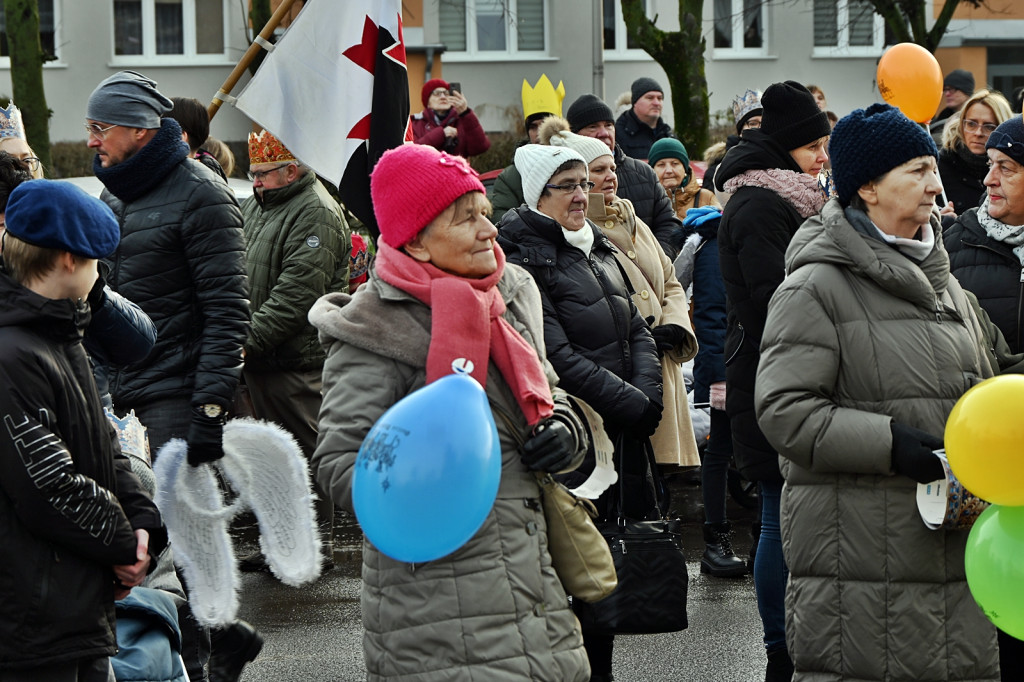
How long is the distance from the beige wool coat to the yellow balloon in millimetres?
2316

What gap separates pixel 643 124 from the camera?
11.9 meters

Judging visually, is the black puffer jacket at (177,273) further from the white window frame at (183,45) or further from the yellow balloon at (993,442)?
the white window frame at (183,45)

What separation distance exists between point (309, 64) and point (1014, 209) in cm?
322

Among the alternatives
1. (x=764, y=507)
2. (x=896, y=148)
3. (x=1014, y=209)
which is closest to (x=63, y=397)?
(x=896, y=148)

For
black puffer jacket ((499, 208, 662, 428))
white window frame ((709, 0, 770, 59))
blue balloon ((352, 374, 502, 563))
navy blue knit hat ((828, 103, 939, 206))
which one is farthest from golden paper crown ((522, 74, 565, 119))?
white window frame ((709, 0, 770, 59))

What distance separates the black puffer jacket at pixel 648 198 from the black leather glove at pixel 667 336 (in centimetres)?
203

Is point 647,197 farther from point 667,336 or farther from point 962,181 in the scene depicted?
point 667,336

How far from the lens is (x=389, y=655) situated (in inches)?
140

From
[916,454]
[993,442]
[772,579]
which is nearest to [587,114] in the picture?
[772,579]

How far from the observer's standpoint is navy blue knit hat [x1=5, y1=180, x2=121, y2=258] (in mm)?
3646

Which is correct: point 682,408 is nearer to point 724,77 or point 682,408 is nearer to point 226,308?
point 226,308

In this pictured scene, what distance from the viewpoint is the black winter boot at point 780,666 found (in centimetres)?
527

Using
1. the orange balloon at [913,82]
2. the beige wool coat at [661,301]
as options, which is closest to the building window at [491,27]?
the orange balloon at [913,82]

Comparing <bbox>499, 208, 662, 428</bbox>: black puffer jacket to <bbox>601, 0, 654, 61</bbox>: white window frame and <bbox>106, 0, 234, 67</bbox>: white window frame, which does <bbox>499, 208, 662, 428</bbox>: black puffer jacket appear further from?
<bbox>601, 0, 654, 61</bbox>: white window frame
